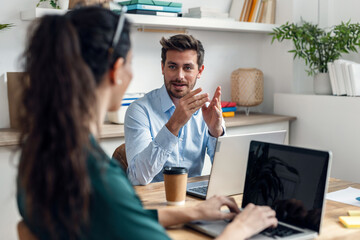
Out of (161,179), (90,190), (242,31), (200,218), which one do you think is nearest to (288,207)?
(200,218)

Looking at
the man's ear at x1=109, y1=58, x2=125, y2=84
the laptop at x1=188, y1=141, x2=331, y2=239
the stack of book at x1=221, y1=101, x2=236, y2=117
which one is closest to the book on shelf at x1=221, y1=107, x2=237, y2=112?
the stack of book at x1=221, y1=101, x2=236, y2=117

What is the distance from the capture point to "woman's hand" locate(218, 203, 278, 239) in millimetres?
1225

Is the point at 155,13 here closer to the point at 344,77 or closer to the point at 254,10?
the point at 254,10

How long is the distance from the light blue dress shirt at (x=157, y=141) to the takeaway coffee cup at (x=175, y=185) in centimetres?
35

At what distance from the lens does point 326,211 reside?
1.59 meters

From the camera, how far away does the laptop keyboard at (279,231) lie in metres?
1.29

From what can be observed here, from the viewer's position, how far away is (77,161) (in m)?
Answer: 0.92

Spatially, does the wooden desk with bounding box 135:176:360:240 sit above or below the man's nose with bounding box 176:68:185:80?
below

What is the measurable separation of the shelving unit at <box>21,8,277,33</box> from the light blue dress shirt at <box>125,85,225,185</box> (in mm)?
954

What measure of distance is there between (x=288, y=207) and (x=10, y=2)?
237 centimetres

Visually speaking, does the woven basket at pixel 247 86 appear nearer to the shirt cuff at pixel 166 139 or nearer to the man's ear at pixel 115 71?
the shirt cuff at pixel 166 139

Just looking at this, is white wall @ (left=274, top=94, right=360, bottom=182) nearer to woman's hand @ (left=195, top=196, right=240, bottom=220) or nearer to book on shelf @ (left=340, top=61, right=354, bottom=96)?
book on shelf @ (left=340, top=61, right=354, bottom=96)

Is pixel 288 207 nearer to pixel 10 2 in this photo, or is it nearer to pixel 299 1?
pixel 10 2

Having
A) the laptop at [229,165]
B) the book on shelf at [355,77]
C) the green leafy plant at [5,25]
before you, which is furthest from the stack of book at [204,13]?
the laptop at [229,165]
